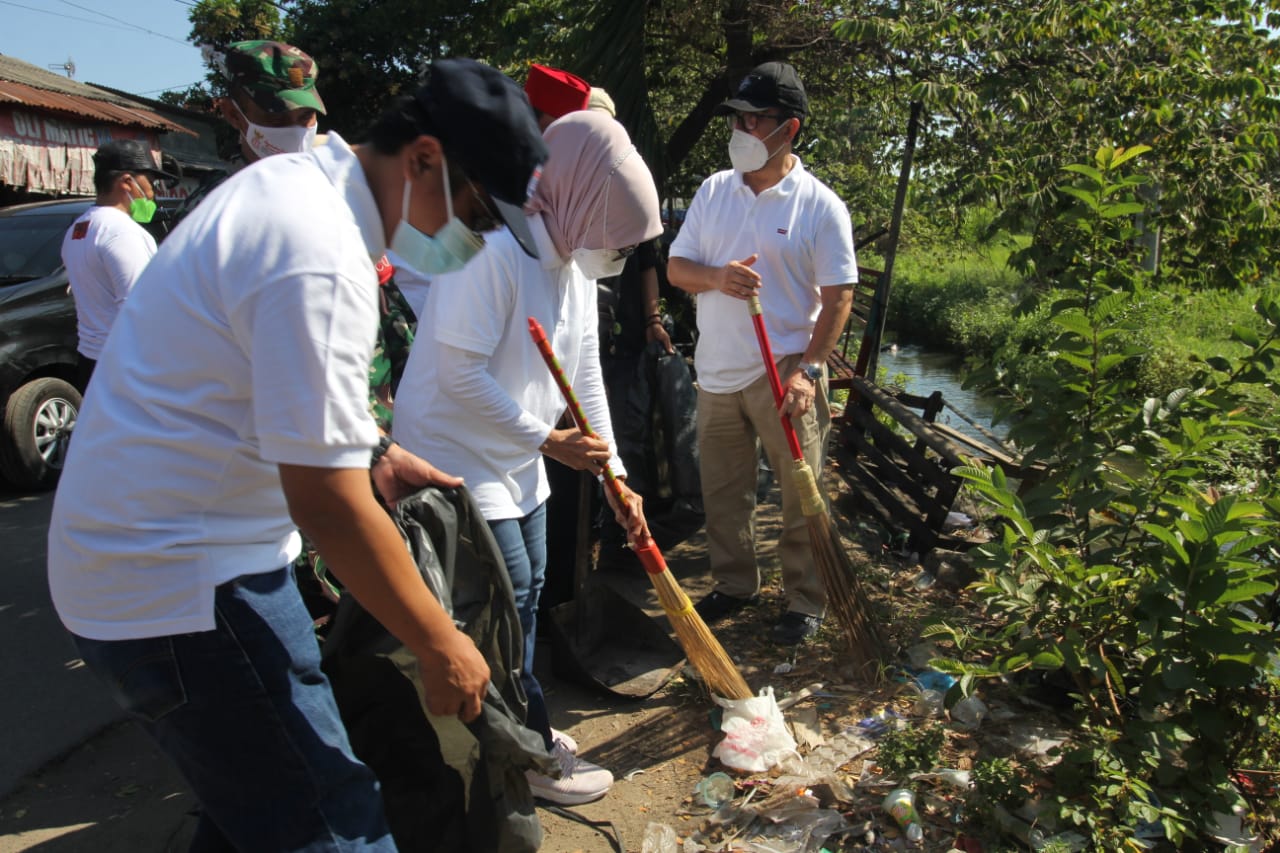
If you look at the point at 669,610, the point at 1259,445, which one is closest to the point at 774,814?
the point at 669,610

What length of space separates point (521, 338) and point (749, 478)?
1.74 metres

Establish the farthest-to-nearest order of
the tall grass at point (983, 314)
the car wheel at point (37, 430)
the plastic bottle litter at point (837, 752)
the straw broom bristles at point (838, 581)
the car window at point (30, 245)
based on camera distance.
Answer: the tall grass at point (983, 314) → the car window at point (30, 245) → the car wheel at point (37, 430) → the straw broom bristles at point (838, 581) → the plastic bottle litter at point (837, 752)

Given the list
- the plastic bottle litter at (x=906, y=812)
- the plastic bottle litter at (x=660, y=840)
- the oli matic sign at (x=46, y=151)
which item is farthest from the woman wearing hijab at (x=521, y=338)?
the oli matic sign at (x=46, y=151)

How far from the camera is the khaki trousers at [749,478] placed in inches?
145

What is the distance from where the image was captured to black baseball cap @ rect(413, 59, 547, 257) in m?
1.51

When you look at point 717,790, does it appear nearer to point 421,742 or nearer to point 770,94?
point 421,742

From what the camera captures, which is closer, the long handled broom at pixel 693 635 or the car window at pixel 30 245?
the long handled broom at pixel 693 635

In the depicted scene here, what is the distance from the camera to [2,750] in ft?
9.98

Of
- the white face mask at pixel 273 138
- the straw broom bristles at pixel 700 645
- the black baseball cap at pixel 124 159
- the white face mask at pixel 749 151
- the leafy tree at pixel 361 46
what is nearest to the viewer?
the straw broom bristles at pixel 700 645

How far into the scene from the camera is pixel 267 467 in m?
1.47

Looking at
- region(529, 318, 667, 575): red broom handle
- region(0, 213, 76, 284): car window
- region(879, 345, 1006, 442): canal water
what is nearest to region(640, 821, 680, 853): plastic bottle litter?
region(529, 318, 667, 575): red broom handle

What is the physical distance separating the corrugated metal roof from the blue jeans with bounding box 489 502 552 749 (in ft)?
45.4

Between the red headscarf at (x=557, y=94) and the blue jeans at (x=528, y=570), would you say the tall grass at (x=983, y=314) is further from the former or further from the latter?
the blue jeans at (x=528, y=570)

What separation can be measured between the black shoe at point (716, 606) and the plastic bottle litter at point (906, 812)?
53.8 inches
